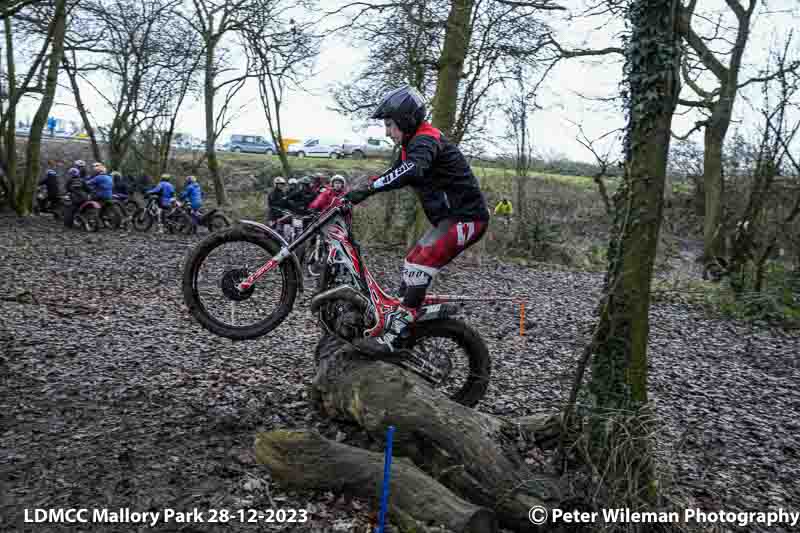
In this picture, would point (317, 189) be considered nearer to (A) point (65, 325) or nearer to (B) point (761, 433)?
(A) point (65, 325)

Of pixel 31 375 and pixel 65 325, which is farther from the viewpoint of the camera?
pixel 65 325

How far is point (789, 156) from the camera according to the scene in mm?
11102

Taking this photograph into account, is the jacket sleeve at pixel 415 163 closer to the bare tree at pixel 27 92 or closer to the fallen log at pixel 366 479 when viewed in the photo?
the fallen log at pixel 366 479

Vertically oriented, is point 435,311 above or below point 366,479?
above

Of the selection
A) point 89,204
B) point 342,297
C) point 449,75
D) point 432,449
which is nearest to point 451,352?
point 342,297

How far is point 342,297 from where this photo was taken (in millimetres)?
4605

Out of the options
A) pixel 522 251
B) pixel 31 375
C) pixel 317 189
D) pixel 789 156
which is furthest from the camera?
pixel 522 251

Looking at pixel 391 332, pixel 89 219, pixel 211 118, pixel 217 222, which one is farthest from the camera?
pixel 211 118

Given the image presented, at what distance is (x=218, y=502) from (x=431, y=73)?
47.8 feet

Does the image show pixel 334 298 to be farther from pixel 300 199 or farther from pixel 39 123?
pixel 39 123

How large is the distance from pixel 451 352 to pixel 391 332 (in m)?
0.53

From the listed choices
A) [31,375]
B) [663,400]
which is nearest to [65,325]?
[31,375]

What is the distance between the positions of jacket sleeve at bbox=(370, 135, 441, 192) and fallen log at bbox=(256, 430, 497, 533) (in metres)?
1.71

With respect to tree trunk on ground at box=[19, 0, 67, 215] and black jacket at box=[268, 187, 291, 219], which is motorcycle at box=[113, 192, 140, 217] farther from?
black jacket at box=[268, 187, 291, 219]
